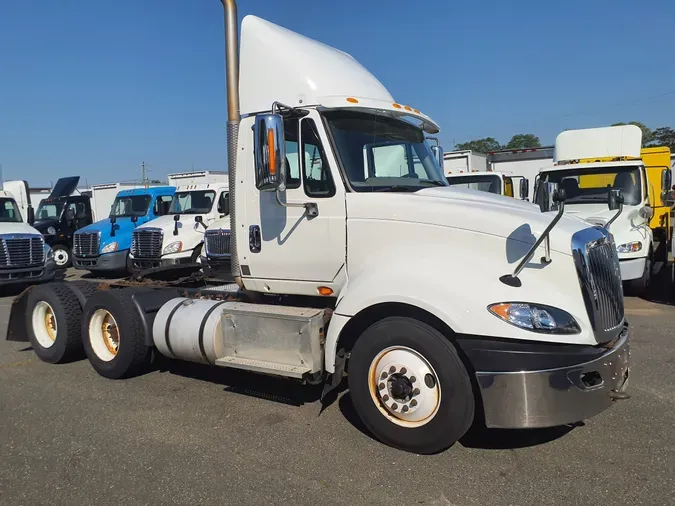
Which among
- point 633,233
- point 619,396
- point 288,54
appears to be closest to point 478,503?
point 619,396

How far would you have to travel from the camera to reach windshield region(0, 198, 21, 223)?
1376 centimetres

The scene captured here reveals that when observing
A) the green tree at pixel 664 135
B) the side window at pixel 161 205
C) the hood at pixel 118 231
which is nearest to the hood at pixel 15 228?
the hood at pixel 118 231

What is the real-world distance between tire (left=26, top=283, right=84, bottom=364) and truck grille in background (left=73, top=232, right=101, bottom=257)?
815 centimetres

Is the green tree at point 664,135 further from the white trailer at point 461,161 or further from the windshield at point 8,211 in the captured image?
the windshield at point 8,211

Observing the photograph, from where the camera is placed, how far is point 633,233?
9.48 metres

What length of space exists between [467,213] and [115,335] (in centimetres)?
411

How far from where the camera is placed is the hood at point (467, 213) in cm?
393

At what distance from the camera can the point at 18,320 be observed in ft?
23.5

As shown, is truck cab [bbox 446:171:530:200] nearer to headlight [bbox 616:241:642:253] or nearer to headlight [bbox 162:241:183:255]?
headlight [bbox 616:241:642:253]

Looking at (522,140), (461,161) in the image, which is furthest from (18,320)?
(522,140)

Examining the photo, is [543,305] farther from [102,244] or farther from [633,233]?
[102,244]

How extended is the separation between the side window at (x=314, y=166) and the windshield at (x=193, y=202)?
367 inches

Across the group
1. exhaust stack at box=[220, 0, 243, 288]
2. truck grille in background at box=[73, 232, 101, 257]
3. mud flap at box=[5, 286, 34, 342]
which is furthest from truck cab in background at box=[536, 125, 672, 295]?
truck grille in background at box=[73, 232, 101, 257]

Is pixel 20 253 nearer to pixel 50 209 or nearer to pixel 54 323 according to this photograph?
pixel 54 323
